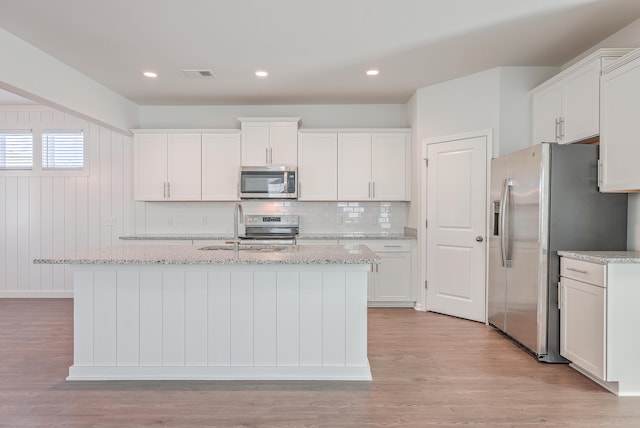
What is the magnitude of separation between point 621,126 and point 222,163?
4.07m

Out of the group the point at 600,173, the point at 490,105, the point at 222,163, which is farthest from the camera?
the point at 222,163

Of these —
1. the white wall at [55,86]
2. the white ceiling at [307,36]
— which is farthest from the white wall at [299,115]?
the white ceiling at [307,36]

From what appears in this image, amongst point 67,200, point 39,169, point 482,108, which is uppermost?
point 482,108

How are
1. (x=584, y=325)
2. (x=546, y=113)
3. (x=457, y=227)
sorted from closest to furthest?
(x=584, y=325) < (x=546, y=113) < (x=457, y=227)

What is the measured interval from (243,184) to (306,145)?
945 mm

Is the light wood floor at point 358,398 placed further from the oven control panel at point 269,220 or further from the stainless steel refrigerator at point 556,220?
the oven control panel at point 269,220

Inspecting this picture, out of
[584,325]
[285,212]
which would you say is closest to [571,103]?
[584,325]

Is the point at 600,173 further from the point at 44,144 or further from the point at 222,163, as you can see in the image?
the point at 44,144

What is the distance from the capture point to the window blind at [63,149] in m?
5.27

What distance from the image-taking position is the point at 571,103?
3.20m

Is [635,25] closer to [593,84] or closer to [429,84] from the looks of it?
[593,84]

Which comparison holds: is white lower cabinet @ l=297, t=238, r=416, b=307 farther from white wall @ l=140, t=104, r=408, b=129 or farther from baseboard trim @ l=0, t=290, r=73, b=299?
baseboard trim @ l=0, t=290, r=73, b=299

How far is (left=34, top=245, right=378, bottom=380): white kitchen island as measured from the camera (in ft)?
8.69

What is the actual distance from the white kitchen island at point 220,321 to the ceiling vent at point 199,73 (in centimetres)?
216
